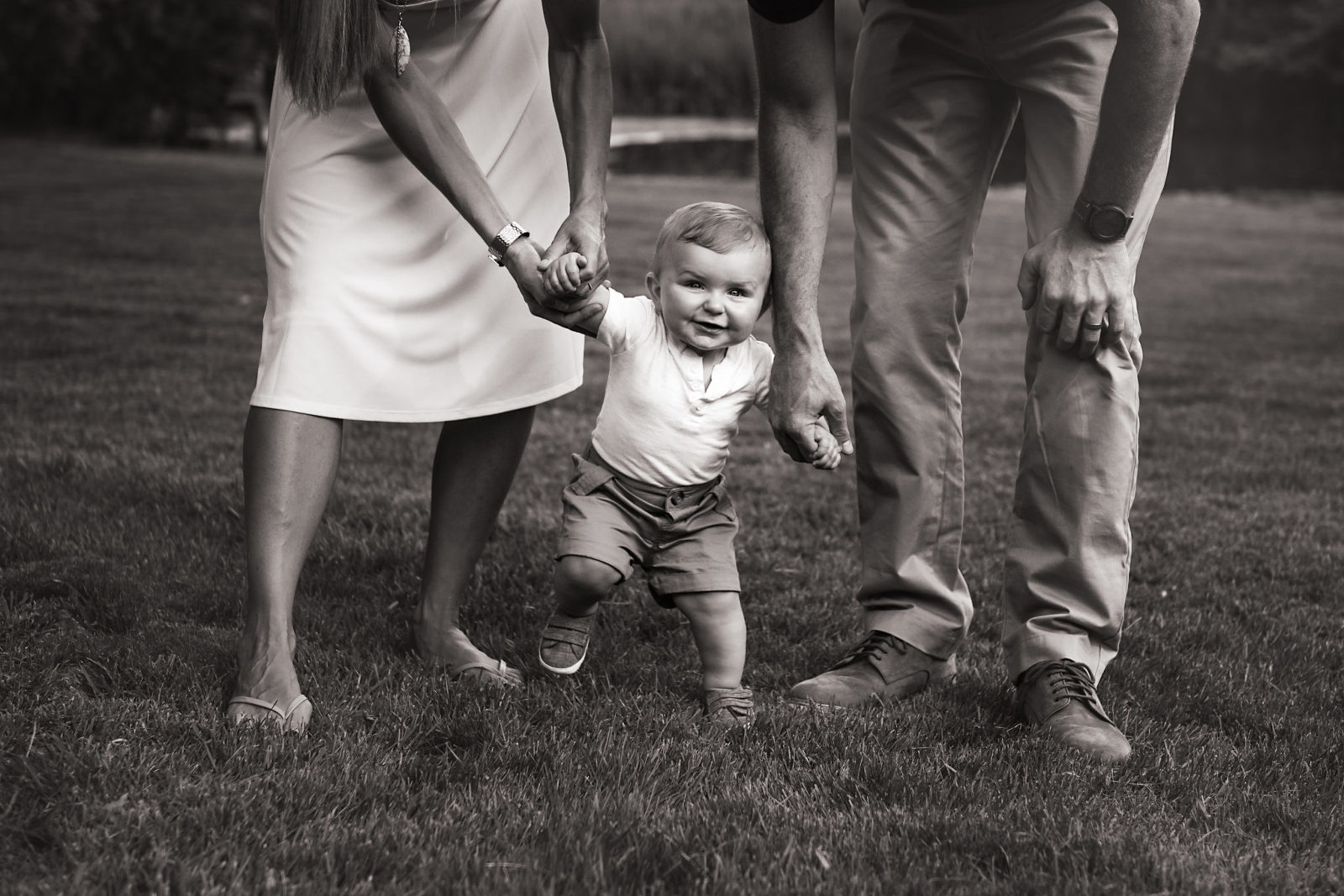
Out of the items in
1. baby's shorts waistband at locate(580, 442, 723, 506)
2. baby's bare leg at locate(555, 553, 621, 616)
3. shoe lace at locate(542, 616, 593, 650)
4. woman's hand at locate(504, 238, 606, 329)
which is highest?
woman's hand at locate(504, 238, 606, 329)

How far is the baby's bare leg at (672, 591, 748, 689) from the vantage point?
2.96 meters

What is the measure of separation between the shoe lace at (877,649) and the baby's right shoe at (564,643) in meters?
0.57

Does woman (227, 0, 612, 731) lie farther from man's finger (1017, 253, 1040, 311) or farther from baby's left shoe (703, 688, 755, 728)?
man's finger (1017, 253, 1040, 311)

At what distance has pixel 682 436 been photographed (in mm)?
2930

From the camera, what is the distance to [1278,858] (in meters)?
2.35

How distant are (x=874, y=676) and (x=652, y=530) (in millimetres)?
620

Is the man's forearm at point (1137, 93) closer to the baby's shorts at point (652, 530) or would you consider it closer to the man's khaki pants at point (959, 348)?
the man's khaki pants at point (959, 348)

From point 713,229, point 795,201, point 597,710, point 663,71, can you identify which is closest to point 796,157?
point 795,201

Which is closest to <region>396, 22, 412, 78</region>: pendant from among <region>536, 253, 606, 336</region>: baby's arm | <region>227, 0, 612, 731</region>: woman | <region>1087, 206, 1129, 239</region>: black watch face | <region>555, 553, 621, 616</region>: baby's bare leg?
<region>227, 0, 612, 731</region>: woman

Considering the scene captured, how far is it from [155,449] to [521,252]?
2.81m

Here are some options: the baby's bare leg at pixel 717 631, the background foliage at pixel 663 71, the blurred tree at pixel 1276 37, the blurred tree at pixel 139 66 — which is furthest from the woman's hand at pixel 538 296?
the blurred tree at pixel 1276 37

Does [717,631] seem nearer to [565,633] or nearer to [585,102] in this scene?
[565,633]

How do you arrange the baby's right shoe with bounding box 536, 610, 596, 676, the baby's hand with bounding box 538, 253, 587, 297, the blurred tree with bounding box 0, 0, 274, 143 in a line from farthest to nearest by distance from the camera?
the blurred tree with bounding box 0, 0, 274, 143 < the baby's right shoe with bounding box 536, 610, 596, 676 < the baby's hand with bounding box 538, 253, 587, 297

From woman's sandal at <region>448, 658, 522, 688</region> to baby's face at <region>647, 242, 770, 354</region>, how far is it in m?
0.83
